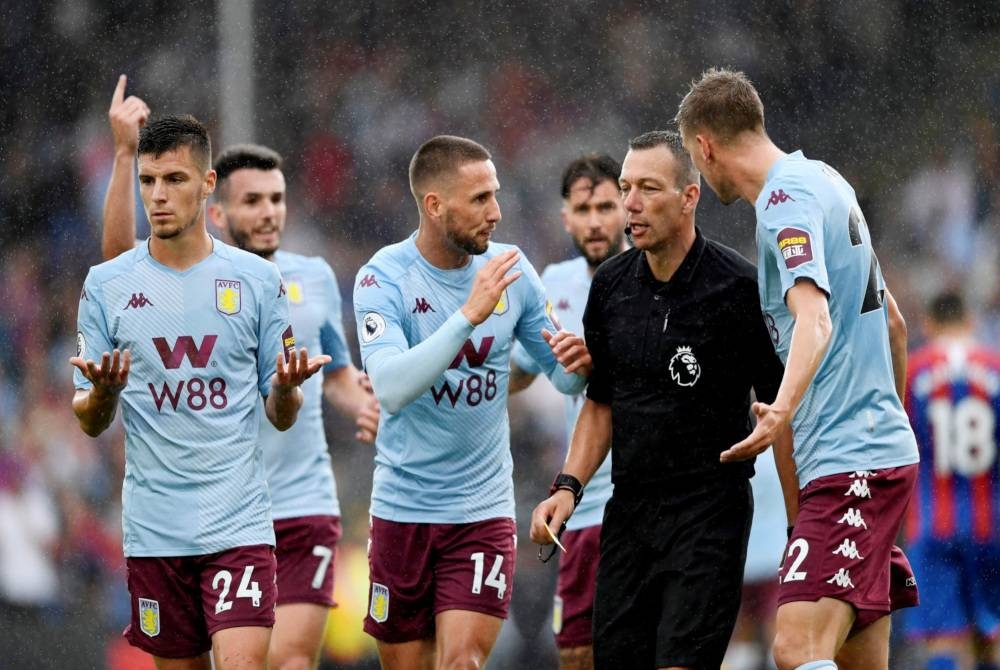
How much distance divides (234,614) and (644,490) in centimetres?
142

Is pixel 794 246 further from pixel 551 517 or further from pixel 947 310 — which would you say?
pixel 947 310

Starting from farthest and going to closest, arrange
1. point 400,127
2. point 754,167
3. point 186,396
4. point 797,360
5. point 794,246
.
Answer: point 400,127
point 186,396
point 754,167
point 794,246
point 797,360

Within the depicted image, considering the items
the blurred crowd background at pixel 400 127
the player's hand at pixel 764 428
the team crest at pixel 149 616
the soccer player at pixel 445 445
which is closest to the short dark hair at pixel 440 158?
the soccer player at pixel 445 445

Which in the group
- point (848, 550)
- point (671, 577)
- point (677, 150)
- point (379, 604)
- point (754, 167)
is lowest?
point (379, 604)

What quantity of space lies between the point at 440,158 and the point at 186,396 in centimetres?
130

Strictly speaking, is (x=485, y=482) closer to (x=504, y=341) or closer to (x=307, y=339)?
(x=504, y=341)

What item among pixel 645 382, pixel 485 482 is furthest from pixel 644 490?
pixel 485 482

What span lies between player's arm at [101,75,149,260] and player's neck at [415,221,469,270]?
1.29 meters

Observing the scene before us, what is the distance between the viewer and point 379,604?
18.7 feet

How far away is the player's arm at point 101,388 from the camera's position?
16.1ft

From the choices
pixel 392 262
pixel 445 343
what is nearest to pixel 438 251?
pixel 392 262

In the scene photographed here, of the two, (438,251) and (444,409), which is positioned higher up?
(438,251)

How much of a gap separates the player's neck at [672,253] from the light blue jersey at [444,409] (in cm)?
65

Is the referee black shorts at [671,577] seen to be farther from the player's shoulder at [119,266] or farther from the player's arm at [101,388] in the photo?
the player's shoulder at [119,266]
